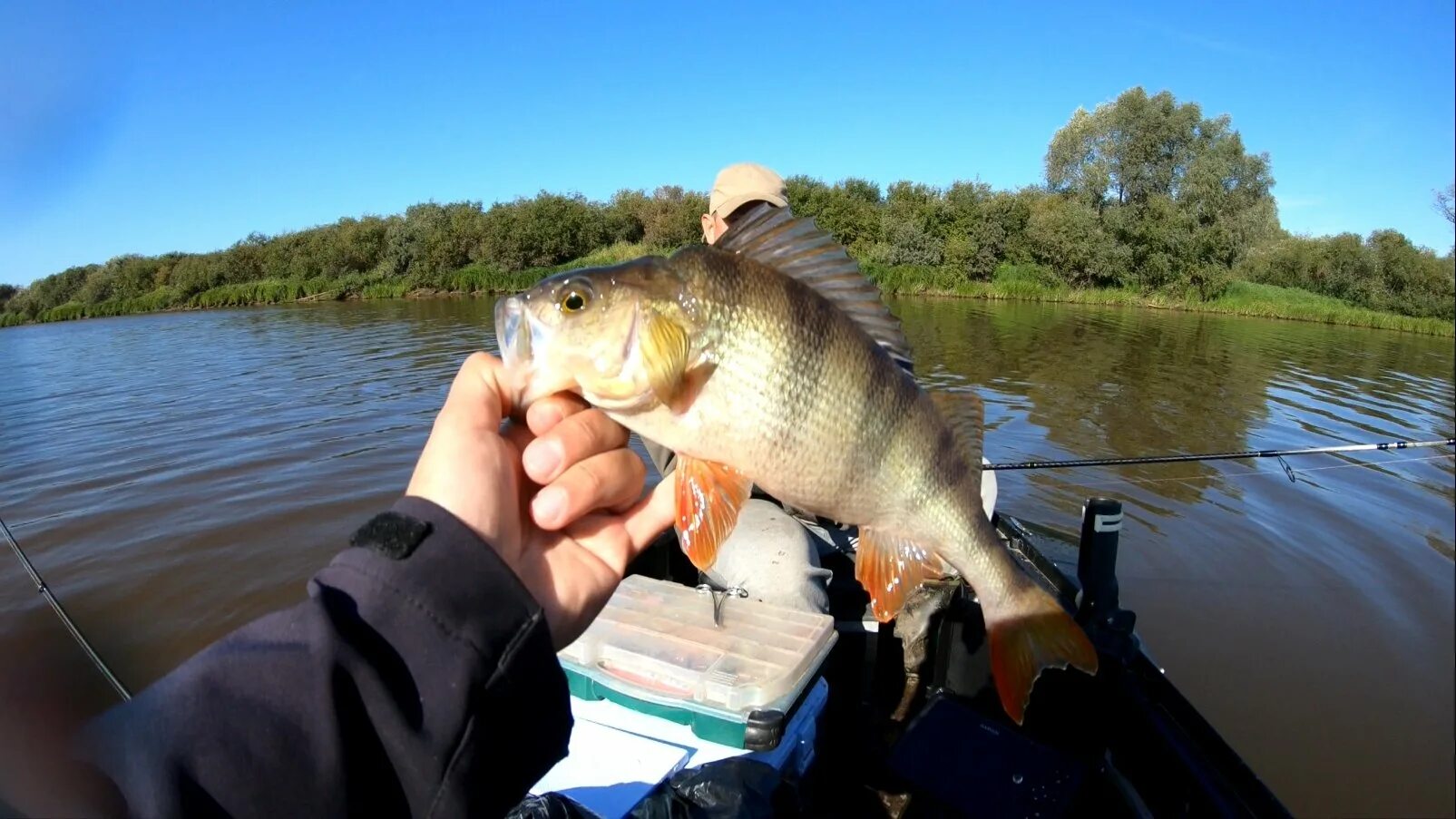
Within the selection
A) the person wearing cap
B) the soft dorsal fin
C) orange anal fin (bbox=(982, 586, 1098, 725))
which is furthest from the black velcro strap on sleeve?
the person wearing cap

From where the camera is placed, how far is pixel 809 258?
199 centimetres

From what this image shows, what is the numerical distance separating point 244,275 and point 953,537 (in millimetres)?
65563

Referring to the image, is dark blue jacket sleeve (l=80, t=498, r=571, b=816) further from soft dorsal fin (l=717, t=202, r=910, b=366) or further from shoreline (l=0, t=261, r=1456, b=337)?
shoreline (l=0, t=261, r=1456, b=337)

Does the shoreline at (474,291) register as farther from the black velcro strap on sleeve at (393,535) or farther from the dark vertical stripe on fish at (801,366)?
the black velcro strap on sleeve at (393,535)

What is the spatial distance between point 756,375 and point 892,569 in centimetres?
78

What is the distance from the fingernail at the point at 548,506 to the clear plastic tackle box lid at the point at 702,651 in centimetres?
151

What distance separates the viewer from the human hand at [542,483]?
5.04 feet

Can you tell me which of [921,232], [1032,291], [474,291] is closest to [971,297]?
[1032,291]

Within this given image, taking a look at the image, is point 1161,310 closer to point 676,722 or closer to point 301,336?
point 301,336

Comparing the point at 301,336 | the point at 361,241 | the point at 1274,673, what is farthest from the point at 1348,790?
the point at 361,241

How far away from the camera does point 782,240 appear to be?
1.97 m

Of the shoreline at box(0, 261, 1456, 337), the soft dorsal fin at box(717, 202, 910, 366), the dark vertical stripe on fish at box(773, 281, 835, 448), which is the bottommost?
the dark vertical stripe on fish at box(773, 281, 835, 448)

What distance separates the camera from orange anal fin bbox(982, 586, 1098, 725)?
87.2 inches

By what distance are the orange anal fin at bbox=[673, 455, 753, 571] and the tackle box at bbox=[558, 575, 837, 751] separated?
3.34 ft
